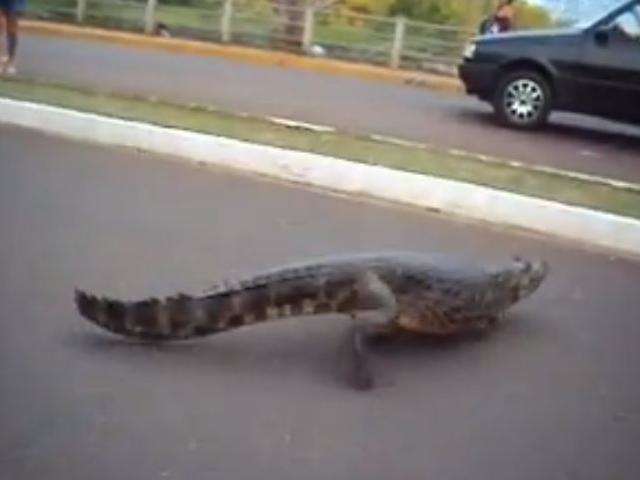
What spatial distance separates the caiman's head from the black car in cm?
717

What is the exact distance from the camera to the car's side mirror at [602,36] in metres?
13.1

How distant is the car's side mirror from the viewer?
1313 cm

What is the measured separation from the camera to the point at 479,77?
13.9 m

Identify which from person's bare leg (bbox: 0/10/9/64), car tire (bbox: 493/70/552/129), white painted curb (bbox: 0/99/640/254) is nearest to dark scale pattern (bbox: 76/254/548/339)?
white painted curb (bbox: 0/99/640/254)

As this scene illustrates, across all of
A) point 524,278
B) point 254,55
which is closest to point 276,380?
point 524,278

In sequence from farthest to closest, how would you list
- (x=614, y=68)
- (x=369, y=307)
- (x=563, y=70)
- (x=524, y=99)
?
(x=524, y=99) → (x=563, y=70) → (x=614, y=68) → (x=369, y=307)

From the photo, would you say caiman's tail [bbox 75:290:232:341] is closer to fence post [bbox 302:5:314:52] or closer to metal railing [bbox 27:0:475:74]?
metal railing [bbox 27:0:475:74]

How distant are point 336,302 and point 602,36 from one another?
8583 mm

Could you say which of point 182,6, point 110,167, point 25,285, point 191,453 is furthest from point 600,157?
point 182,6

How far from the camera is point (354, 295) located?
532 cm

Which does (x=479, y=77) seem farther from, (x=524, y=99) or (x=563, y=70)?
(x=563, y=70)

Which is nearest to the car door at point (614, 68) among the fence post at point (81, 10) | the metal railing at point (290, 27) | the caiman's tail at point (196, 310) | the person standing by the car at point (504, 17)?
the person standing by the car at point (504, 17)

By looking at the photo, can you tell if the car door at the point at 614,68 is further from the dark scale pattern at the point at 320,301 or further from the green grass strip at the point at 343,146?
the dark scale pattern at the point at 320,301

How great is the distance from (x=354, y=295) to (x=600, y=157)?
7497 millimetres
